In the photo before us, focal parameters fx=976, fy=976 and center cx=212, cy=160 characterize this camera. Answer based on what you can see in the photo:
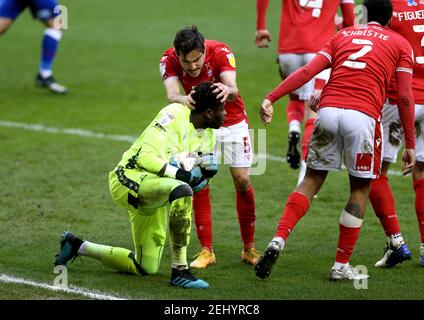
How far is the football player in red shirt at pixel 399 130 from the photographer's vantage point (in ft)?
25.7

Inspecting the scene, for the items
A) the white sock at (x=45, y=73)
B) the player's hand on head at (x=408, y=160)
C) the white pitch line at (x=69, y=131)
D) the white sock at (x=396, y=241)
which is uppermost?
the player's hand on head at (x=408, y=160)

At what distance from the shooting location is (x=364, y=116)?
7023 millimetres

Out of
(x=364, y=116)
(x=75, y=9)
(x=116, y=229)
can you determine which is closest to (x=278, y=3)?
(x=75, y=9)

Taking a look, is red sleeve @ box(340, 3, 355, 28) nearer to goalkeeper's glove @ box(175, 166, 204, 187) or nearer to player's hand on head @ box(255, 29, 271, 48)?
player's hand on head @ box(255, 29, 271, 48)

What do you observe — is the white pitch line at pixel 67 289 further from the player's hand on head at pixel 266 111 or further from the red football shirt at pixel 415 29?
the red football shirt at pixel 415 29

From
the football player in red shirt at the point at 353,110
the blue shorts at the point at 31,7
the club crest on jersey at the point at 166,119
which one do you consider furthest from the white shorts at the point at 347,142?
the blue shorts at the point at 31,7

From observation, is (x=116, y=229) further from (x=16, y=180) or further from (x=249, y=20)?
(x=249, y=20)

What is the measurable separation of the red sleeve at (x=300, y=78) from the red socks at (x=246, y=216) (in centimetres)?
119

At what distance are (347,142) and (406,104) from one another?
507 millimetres

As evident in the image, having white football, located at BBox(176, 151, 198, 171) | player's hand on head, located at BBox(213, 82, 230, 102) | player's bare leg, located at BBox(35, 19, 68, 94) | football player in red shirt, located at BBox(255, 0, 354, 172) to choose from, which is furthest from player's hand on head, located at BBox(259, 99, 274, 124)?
player's bare leg, located at BBox(35, 19, 68, 94)

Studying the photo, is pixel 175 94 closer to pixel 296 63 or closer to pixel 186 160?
pixel 186 160

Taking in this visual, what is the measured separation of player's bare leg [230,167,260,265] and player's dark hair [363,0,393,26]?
1.66m

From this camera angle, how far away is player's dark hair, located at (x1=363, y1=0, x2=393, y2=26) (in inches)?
286

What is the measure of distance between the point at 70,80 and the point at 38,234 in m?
8.11
